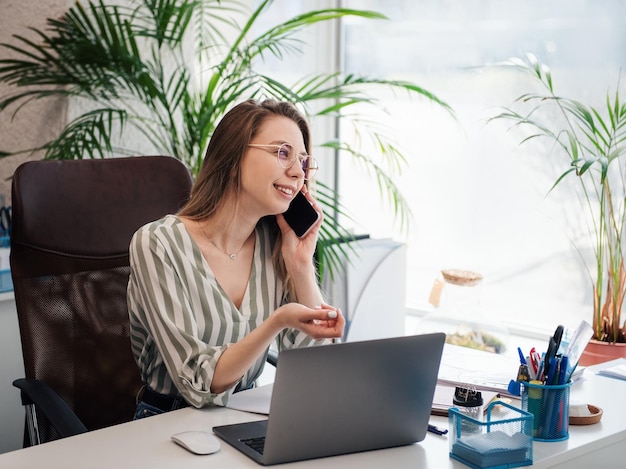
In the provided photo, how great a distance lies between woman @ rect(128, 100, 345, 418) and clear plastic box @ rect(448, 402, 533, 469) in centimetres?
41

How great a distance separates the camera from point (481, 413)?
1441 millimetres

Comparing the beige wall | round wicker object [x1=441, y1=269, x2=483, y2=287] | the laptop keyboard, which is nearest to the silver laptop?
the laptop keyboard

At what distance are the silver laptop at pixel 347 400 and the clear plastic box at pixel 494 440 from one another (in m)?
0.07

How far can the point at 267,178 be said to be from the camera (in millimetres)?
1700

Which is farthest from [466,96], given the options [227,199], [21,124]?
[227,199]

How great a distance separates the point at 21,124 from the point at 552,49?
6.48 ft

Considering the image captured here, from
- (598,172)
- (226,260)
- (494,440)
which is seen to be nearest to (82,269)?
(226,260)

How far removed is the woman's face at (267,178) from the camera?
1.70m

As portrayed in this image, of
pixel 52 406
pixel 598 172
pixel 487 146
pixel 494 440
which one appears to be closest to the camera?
pixel 494 440

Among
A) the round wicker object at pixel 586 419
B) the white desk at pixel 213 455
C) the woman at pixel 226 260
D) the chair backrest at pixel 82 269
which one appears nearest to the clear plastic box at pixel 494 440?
the white desk at pixel 213 455

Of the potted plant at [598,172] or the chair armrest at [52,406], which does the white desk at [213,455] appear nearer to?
the chair armrest at [52,406]

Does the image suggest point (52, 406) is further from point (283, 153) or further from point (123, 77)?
point (123, 77)

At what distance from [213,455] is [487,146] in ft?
7.97

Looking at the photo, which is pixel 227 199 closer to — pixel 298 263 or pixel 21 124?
pixel 298 263
